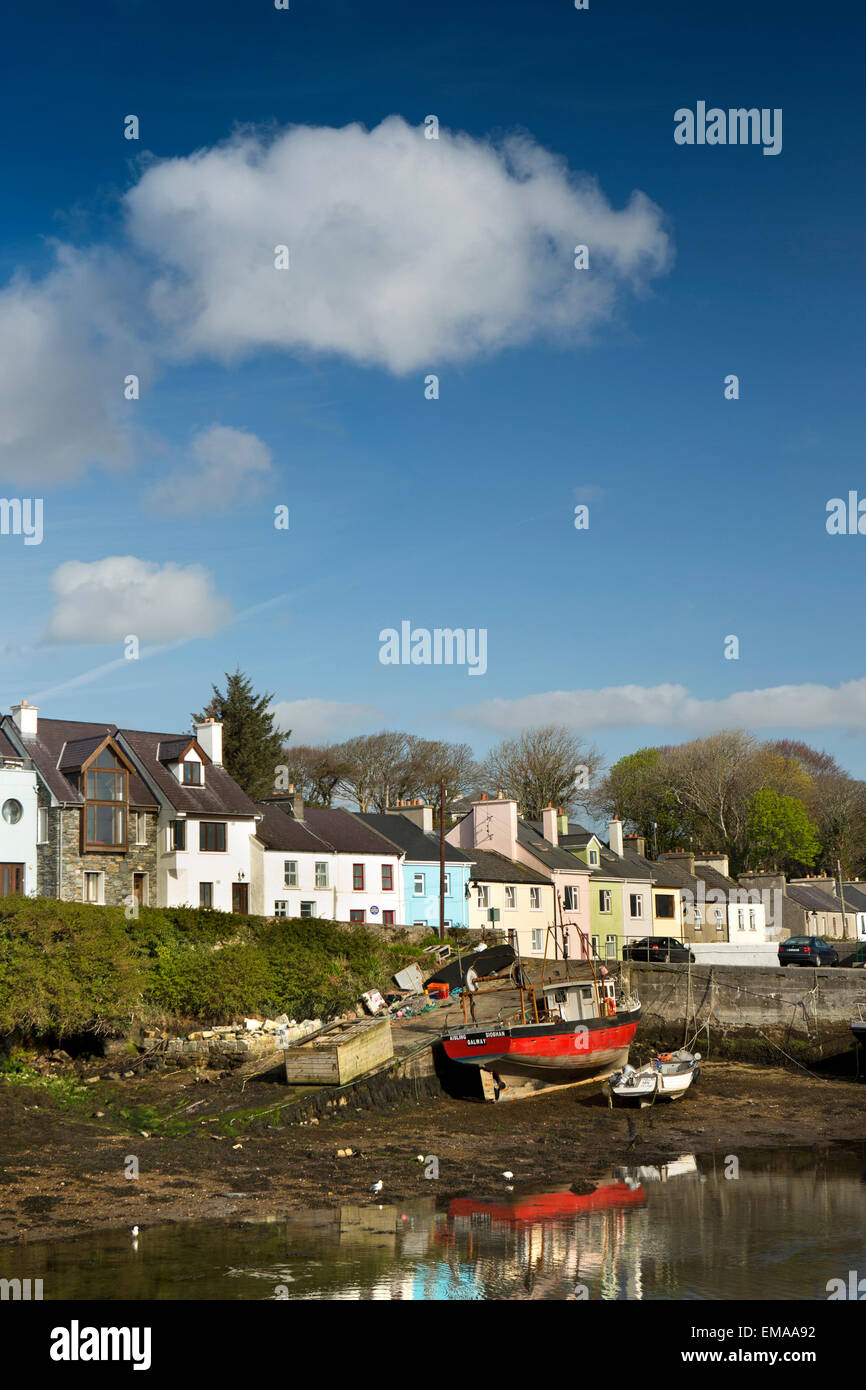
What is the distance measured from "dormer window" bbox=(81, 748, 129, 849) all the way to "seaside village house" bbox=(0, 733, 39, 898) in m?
2.03

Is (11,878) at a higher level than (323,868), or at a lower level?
higher

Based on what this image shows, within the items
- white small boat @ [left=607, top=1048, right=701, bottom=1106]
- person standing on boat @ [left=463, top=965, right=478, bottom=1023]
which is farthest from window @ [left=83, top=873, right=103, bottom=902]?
white small boat @ [left=607, top=1048, right=701, bottom=1106]

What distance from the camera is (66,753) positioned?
1972 inches

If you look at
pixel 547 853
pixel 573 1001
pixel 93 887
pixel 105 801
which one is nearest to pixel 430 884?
→ pixel 547 853

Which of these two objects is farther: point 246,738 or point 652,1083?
point 246,738

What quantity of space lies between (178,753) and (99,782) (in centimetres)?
473

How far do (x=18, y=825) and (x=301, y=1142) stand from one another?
81.3 ft

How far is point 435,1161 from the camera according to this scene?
25.4m

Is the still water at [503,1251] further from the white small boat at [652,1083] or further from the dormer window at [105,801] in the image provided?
the dormer window at [105,801]

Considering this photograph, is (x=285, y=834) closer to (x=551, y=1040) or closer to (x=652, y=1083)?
(x=551, y=1040)

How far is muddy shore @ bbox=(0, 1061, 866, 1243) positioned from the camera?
70.9 ft

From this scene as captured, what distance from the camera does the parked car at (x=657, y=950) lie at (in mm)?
56156

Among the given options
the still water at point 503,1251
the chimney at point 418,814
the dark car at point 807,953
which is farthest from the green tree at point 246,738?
the still water at point 503,1251
